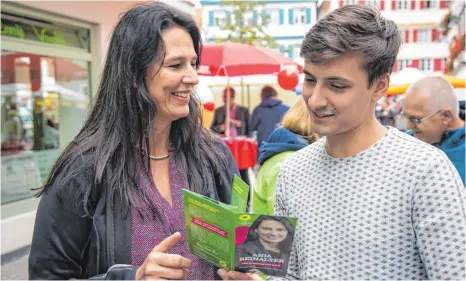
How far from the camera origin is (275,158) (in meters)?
2.81

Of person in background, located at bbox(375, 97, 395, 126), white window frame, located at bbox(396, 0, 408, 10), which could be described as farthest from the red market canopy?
white window frame, located at bbox(396, 0, 408, 10)

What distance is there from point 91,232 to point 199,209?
0.44 meters

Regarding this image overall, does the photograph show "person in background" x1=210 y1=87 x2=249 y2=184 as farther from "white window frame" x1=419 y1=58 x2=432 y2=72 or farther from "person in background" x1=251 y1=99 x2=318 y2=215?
"white window frame" x1=419 y1=58 x2=432 y2=72

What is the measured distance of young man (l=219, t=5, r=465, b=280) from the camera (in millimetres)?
1267

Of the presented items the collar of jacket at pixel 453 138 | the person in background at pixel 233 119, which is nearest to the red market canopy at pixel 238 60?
the person in background at pixel 233 119

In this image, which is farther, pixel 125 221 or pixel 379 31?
pixel 125 221

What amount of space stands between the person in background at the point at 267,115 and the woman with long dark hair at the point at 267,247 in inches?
300

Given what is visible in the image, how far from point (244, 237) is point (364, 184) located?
1.26 feet

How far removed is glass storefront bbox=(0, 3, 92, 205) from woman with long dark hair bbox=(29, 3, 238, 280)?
415cm

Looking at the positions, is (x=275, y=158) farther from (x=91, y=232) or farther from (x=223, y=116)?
(x=223, y=116)

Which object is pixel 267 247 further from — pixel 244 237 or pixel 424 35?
pixel 424 35

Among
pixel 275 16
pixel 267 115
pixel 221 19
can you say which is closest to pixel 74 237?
pixel 267 115

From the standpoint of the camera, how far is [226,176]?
6.24 ft

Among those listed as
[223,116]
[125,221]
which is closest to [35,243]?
[125,221]
